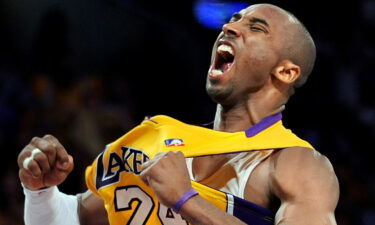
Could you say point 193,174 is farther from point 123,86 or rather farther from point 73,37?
point 73,37

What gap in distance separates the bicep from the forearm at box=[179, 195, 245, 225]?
31.4 inches

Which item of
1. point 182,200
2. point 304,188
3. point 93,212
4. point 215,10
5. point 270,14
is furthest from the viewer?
point 215,10

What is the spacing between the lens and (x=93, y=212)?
3154 mm

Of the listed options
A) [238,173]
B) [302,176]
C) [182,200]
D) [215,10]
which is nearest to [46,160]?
[182,200]

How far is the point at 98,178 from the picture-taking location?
3.01 meters

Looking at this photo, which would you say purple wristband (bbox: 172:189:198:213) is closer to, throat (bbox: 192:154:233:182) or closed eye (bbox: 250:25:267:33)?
throat (bbox: 192:154:233:182)

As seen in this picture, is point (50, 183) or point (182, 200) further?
point (50, 183)

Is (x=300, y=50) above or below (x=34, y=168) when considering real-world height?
above

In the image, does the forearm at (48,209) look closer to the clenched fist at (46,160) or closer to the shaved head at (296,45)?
the clenched fist at (46,160)

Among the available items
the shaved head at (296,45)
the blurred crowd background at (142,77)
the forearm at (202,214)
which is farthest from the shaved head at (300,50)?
the blurred crowd background at (142,77)

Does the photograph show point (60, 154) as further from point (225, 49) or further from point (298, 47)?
point (298, 47)

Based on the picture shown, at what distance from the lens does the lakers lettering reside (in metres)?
2.84

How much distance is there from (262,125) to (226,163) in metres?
0.22

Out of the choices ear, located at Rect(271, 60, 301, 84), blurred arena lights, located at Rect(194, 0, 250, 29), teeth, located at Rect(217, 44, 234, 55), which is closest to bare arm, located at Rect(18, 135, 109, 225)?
teeth, located at Rect(217, 44, 234, 55)
